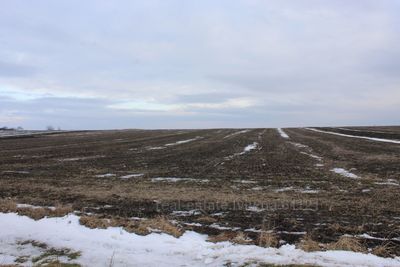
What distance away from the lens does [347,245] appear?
825 centimetres

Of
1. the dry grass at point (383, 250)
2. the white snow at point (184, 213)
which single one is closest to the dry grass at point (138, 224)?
the white snow at point (184, 213)

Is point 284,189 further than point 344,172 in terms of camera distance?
No

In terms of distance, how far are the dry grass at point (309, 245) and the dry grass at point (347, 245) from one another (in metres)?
0.20

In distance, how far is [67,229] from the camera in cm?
986

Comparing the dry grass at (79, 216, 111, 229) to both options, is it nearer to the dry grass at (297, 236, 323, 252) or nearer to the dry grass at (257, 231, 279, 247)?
the dry grass at (257, 231, 279, 247)

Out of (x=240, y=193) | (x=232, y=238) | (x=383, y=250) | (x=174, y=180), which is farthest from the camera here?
(x=174, y=180)

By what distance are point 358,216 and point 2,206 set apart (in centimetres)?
930

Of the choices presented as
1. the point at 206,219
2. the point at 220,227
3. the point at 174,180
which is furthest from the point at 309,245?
the point at 174,180

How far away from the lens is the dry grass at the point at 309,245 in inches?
323

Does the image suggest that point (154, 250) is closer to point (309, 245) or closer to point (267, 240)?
point (267, 240)

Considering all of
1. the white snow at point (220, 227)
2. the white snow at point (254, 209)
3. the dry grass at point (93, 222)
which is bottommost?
the white snow at point (220, 227)

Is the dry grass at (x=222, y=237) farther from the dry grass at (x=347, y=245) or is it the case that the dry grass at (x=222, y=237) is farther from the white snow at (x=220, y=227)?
the dry grass at (x=347, y=245)

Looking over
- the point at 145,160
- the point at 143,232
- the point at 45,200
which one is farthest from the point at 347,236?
the point at 145,160

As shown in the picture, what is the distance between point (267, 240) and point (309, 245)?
0.79 meters
